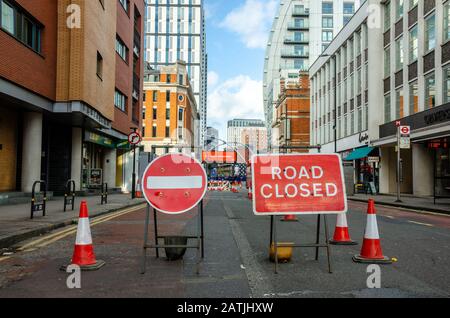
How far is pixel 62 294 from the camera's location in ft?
15.2

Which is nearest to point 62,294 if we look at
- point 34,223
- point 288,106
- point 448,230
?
point 34,223

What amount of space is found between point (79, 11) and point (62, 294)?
20.2 m

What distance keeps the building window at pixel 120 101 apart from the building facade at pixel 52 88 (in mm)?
5083

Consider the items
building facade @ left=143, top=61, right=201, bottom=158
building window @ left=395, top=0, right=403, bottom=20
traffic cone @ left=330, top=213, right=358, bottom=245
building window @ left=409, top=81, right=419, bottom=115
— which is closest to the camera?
traffic cone @ left=330, top=213, right=358, bottom=245

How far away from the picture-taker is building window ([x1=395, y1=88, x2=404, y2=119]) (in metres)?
32.4

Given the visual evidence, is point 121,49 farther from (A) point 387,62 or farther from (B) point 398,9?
(B) point 398,9

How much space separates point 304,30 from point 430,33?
6902 centimetres

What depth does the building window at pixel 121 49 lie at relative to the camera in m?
34.7

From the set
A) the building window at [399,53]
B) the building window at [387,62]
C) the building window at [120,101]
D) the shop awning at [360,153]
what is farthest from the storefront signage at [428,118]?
the building window at [120,101]

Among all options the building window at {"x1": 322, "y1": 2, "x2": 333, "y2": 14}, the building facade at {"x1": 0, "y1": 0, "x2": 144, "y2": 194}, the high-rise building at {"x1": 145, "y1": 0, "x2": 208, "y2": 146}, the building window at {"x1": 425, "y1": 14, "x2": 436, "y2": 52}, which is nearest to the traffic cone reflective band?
the building facade at {"x1": 0, "y1": 0, "x2": 144, "y2": 194}

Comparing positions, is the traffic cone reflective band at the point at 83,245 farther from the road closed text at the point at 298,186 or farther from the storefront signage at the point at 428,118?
the storefront signage at the point at 428,118

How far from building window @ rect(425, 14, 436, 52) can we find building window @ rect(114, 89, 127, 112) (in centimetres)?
2160

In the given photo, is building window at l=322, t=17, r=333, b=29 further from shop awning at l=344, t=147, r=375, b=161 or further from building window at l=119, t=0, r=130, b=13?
building window at l=119, t=0, r=130, b=13

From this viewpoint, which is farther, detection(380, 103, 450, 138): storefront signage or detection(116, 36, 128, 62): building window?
detection(116, 36, 128, 62): building window
